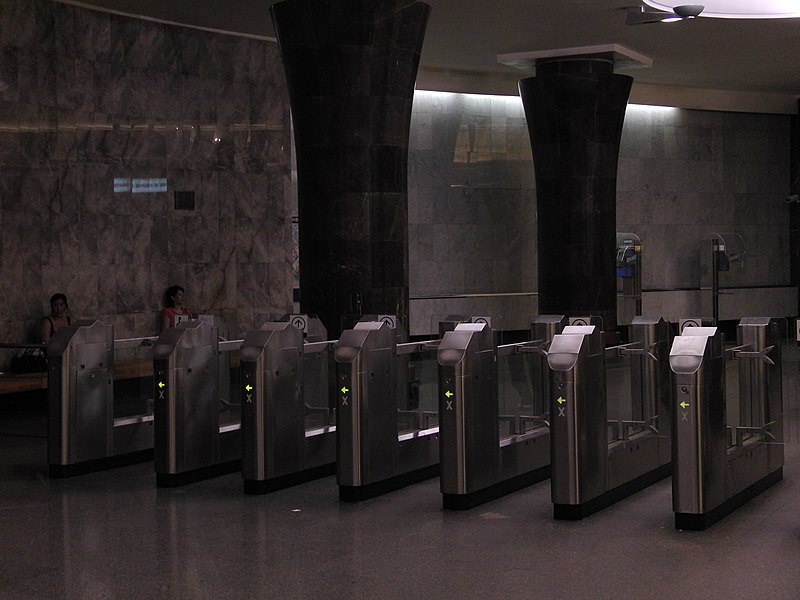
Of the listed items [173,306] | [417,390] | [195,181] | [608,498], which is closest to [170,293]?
[173,306]

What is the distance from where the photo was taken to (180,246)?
45.7ft

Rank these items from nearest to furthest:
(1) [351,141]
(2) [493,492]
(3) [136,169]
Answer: (2) [493,492] < (1) [351,141] < (3) [136,169]

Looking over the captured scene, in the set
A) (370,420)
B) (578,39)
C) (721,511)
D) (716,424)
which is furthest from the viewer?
(578,39)

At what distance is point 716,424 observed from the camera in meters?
6.44

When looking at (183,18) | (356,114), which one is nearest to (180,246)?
(183,18)

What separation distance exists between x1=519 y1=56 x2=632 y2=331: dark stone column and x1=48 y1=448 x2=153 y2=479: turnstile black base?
30.0 ft

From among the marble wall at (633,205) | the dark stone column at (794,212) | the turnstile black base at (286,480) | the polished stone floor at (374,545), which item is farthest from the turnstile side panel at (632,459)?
the dark stone column at (794,212)

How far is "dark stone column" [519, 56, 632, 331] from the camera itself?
16.4 metres

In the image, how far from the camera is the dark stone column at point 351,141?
1076 centimetres

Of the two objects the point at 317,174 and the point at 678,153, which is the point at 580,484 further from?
the point at 678,153

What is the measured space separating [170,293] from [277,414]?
6.24m

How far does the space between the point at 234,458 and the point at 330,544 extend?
2565 millimetres

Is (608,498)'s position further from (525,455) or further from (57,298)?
(57,298)

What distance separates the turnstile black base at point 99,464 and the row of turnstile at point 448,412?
0.01 metres
